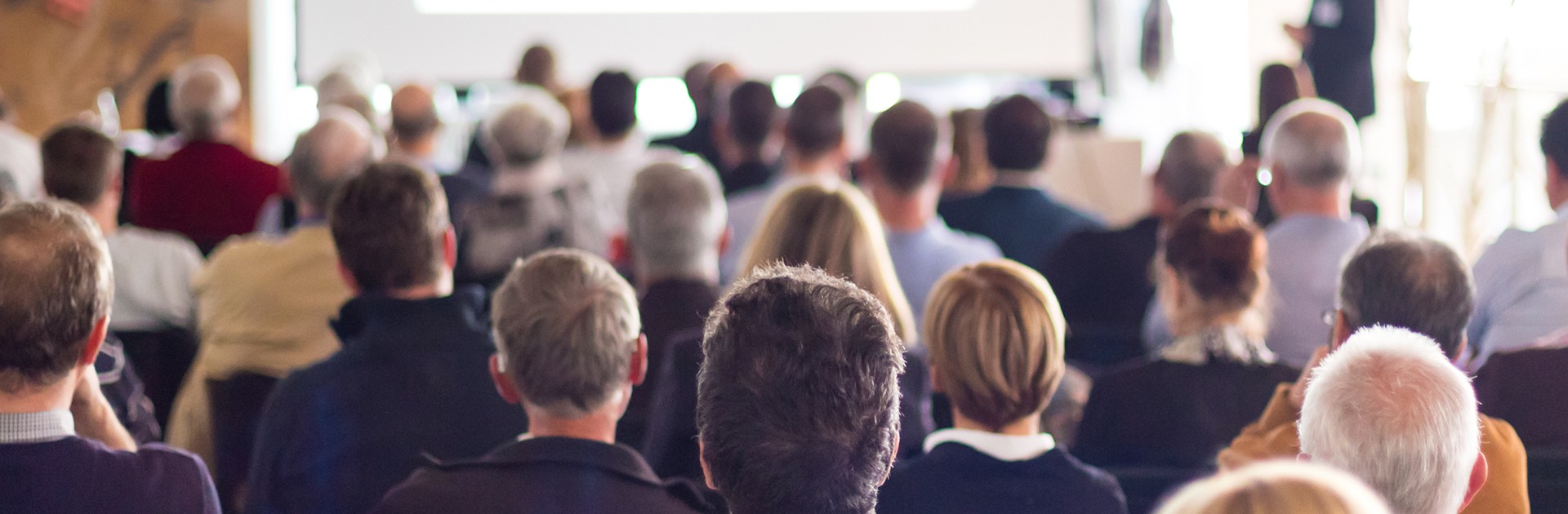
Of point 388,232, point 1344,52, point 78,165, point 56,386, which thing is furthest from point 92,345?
point 1344,52

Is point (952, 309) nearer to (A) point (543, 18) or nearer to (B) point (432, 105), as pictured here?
(B) point (432, 105)

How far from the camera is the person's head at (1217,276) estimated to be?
275cm

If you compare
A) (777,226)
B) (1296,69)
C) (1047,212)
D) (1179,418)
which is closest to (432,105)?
(1047,212)

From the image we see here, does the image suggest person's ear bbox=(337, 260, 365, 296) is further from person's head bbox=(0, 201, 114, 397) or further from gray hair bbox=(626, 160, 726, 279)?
person's head bbox=(0, 201, 114, 397)

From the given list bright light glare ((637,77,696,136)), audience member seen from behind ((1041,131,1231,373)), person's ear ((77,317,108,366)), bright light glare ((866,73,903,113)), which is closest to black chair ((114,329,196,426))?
person's ear ((77,317,108,366))

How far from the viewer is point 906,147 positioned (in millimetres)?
3887

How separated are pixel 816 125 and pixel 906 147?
0.52m

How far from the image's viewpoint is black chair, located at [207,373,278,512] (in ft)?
10.1

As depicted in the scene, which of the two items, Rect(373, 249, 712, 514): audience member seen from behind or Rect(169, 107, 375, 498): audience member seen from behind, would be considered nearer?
Rect(373, 249, 712, 514): audience member seen from behind

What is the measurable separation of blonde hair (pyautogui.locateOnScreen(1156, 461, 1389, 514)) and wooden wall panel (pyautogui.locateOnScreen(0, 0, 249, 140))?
879cm

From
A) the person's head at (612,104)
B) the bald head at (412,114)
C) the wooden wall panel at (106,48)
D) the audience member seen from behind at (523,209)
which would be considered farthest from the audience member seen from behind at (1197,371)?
the wooden wall panel at (106,48)

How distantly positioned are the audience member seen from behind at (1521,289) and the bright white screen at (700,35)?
591 centimetres

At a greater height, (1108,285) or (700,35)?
(700,35)

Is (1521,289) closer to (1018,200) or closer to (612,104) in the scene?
(1018,200)
